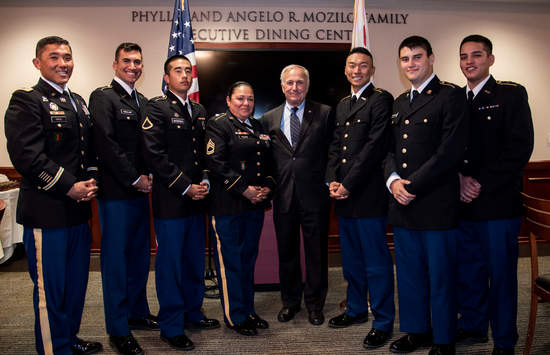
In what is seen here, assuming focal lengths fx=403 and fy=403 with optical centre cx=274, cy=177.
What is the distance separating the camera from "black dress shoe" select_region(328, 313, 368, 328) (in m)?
2.73

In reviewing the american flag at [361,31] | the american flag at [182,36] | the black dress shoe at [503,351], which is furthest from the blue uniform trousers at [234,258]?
the american flag at [361,31]

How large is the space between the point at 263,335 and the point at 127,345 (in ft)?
2.75

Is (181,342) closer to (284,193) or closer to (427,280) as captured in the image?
(284,193)

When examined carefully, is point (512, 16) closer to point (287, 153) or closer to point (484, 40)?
point (484, 40)

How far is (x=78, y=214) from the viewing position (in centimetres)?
223

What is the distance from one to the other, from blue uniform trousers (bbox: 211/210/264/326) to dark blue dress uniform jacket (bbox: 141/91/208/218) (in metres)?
0.22

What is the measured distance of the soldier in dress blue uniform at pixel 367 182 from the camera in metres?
2.50

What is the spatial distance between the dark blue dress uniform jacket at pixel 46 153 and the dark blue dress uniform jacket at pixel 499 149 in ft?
7.21

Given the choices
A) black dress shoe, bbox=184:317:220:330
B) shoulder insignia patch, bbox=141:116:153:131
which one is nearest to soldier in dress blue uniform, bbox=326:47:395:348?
black dress shoe, bbox=184:317:220:330

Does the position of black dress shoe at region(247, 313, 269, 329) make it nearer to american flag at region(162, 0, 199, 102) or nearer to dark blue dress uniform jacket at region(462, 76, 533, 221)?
dark blue dress uniform jacket at region(462, 76, 533, 221)

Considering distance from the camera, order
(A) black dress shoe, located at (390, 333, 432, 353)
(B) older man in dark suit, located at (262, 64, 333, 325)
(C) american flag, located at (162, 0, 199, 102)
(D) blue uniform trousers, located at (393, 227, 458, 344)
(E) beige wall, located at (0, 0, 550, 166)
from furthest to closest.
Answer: (E) beige wall, located at (0, 0, 550, 166) < (C) american flag, located at (162, 0, 199, 102) < (B) older man in dark suit, located at (262, 64, 333, 325) < (A) black dress shoe, located at (390, 333, 432, 353) < (D) blue uniform trousers, located at (393, 227, 458, 344)

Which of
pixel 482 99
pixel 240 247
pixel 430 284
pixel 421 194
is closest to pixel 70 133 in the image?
pixel 240 247

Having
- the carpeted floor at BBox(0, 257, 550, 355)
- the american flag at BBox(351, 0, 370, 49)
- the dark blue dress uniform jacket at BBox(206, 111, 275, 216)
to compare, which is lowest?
the carpeted floor at BBox(0, 257, 550, 355)

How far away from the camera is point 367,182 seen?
2.56 metres
